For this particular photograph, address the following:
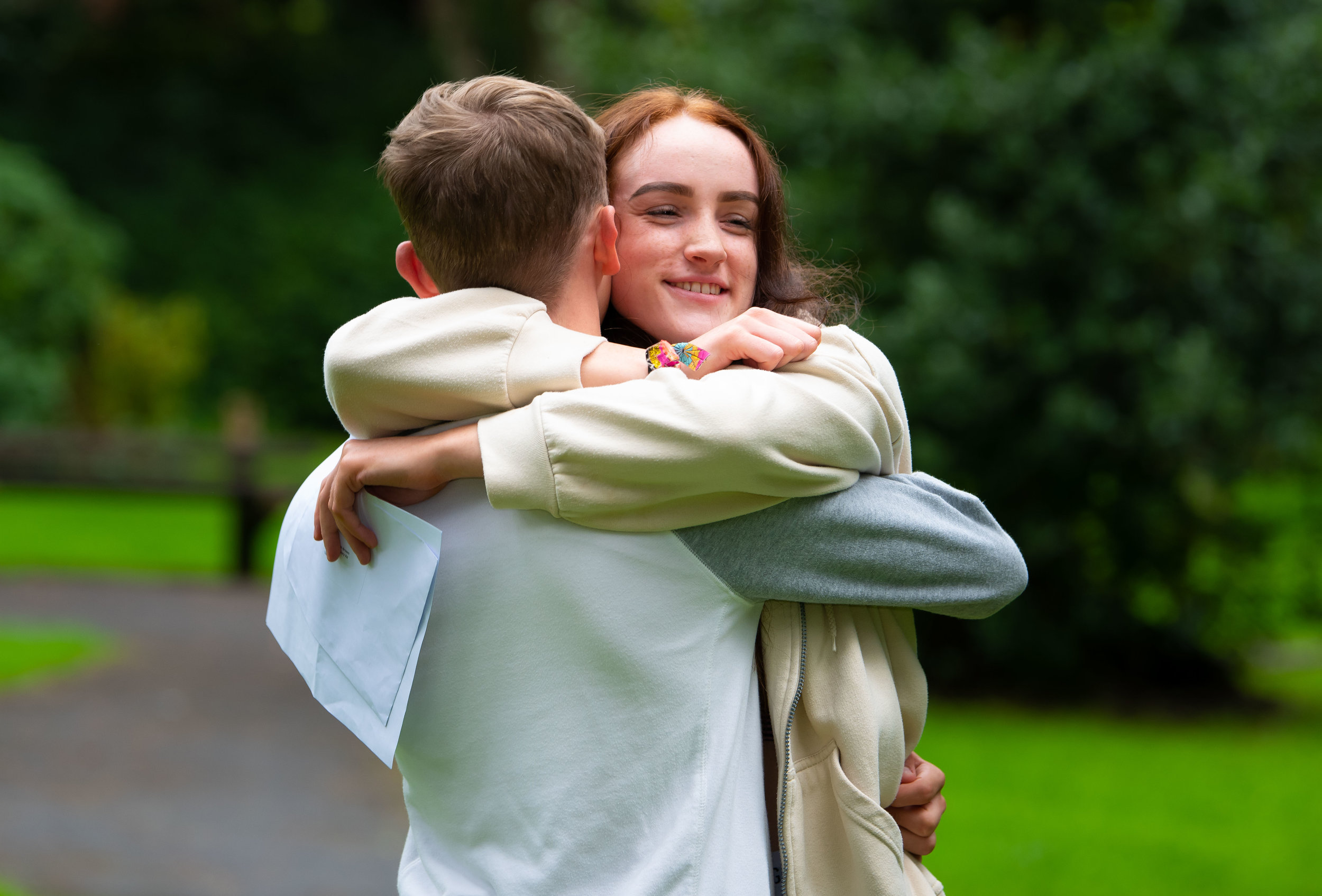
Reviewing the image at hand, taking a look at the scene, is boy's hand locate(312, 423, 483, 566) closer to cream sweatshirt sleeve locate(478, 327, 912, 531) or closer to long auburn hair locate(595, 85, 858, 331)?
cream sweatshirt sleeve locate(478, 327, 912, 531)

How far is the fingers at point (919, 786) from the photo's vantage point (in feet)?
6.42

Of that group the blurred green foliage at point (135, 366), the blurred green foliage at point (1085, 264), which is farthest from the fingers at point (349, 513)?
the blurred green foliage at point (135, 366)

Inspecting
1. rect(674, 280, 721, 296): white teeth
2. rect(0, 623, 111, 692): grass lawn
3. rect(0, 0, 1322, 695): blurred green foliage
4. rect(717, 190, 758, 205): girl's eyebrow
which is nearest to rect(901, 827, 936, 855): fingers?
rect(674, 280, 721, 296): white teeth

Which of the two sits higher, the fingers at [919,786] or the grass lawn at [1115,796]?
the fingers at [919,786]

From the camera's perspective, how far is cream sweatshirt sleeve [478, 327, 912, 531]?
5.41 feet

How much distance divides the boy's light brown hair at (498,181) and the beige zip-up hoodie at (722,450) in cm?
6

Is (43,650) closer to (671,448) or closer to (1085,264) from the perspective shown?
(1085,264)

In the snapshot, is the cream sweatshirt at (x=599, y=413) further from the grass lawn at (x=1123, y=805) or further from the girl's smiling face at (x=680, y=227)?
the grass lawn at (x=1123, y=805)

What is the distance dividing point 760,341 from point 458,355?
0.37 m

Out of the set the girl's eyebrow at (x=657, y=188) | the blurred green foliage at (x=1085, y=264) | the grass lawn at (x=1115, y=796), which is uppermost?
the girl's eyebrow at (x=657, y=188)

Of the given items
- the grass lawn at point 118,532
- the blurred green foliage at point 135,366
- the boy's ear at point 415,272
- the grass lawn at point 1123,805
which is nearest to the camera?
the boy's ear at point 415,272

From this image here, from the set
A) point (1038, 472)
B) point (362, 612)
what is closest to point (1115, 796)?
point (1038, 472)

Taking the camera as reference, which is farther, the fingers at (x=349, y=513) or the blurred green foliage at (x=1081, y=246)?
the blurred green foliage at (x=1081, y=246)

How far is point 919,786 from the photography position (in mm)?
1959
